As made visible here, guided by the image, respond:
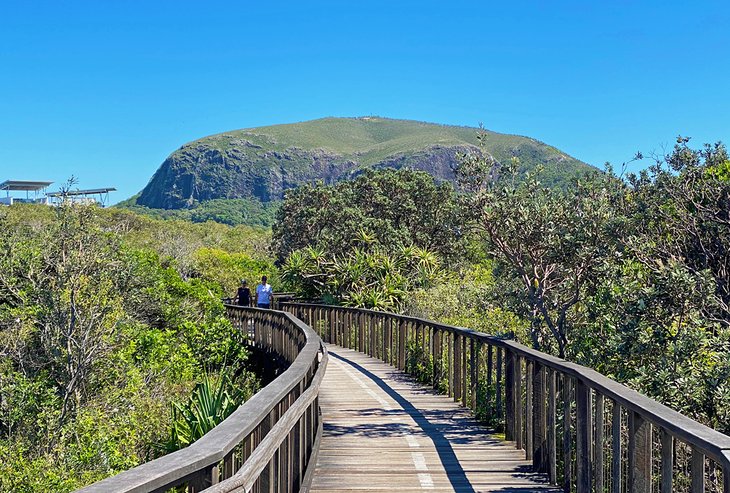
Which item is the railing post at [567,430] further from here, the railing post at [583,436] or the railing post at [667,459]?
the railing post at [667,459]

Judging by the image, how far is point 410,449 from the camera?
7516 mm

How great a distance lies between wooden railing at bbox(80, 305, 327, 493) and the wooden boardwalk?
15.6 inches

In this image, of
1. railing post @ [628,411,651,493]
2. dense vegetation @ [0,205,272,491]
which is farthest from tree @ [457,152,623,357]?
railing post @ [628,411,651,493]

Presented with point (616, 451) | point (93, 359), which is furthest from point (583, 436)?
point (93, 359)

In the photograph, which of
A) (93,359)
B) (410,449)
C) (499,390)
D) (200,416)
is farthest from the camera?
(93,359)

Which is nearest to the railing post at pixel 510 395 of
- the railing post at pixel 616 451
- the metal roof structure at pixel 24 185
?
the railing post at pixel 616 451

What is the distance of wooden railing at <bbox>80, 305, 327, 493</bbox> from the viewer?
229 centimetres

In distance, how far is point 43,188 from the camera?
113750mm

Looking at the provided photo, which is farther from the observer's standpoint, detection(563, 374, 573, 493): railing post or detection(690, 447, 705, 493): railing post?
detection(563, 374, 573, 493): railing post

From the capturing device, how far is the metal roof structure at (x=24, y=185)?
111500 mm

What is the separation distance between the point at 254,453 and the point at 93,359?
602 inches

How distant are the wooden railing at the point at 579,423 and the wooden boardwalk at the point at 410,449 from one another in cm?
25

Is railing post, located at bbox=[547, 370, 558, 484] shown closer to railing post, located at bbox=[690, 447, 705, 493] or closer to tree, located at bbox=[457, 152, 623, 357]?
railing post, located at bbox=[690, 447, 705, 493]

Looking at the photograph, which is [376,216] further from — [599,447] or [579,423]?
[599,447]
